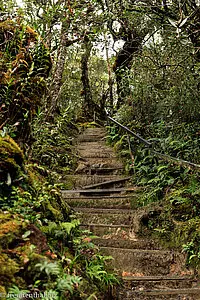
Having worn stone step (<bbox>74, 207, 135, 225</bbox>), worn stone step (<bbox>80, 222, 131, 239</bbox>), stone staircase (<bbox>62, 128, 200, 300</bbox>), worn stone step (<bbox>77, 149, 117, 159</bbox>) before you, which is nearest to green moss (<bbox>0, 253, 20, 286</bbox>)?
stone staircase (<bbox>62, 128, 200, 300</bbox>)

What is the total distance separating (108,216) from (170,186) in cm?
122

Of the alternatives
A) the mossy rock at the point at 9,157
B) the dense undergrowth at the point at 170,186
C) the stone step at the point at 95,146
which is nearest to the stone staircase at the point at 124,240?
the dense undergrowth at the point at 170,186

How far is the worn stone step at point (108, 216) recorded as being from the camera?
447 centimetres

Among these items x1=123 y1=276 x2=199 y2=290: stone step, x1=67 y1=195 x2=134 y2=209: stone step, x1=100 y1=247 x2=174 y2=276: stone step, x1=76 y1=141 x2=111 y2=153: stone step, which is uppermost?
x1=76 y1=141 x2=111 y2=153: stone step

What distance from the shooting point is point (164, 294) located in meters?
3.03

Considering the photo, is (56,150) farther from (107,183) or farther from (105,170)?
(107,183)

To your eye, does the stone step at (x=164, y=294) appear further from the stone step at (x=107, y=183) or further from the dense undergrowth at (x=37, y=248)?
the stone step at (x=107, y=183)

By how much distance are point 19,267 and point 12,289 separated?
0.25 metres

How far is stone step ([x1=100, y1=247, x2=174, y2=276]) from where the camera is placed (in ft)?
11.4

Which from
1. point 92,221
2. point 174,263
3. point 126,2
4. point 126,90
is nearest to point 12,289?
point 174,263

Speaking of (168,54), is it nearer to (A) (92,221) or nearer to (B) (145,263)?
(A) (92,221)

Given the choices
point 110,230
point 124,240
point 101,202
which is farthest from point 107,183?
point 124,240

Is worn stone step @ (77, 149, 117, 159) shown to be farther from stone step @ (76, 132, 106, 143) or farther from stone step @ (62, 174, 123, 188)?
stone step @ (62, 174, 123, 188)

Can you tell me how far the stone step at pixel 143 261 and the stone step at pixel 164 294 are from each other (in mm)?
397
